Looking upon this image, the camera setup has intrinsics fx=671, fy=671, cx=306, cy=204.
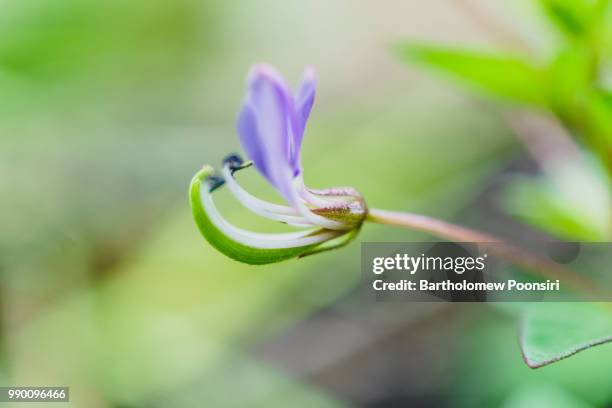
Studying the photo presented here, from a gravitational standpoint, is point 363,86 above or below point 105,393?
above

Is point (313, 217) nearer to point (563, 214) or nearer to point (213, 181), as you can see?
point (213, 181)

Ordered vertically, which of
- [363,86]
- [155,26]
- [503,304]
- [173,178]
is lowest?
[503,304]

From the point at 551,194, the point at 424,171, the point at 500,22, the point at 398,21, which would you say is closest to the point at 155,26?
the point at 398,21

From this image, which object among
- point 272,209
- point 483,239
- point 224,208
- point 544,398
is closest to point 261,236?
point 272,209

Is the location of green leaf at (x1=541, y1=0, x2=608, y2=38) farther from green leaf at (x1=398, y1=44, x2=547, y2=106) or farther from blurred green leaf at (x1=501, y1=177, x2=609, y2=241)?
blurred green leaf at (x1=501, y1=177, x2=609, y2=241)

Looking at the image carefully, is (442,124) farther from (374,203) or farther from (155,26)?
(155,26)

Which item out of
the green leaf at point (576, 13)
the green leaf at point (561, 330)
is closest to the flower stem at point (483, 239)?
the green leaf at point (561, 330)

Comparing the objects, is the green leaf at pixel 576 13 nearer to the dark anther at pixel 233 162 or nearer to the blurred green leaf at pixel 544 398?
the dark anther at pixel 233 162
